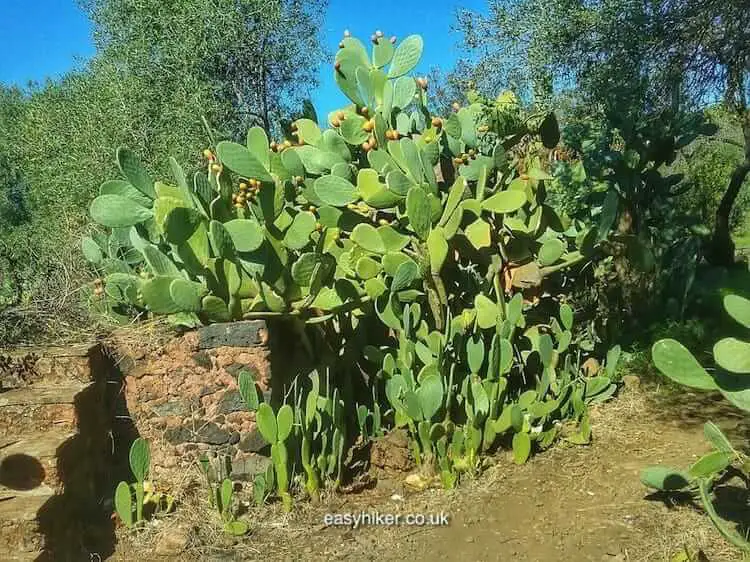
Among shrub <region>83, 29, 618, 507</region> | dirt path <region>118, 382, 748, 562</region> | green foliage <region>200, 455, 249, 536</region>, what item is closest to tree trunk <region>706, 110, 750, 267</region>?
shrub <region>83, 29, 618, 507</region>

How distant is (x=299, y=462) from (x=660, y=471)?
185 cm

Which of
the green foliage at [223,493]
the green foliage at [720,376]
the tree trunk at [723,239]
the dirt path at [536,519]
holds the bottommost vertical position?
the dirt path at [536,519]

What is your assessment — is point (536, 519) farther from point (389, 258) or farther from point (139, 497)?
point (139, 497)

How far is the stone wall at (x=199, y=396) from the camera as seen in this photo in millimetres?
4391

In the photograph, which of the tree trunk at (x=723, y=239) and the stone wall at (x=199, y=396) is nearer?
the stone wall at (x=199, y=396)

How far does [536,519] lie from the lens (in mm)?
3865

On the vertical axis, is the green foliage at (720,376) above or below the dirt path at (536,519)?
above

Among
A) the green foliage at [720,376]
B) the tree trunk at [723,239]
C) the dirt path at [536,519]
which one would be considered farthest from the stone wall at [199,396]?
the tree trunk at [723,239]

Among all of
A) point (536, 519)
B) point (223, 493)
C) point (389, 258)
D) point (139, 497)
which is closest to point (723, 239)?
point (389, 258)

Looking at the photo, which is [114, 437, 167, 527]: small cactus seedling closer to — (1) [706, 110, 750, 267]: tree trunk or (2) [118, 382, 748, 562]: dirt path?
(2) [118, 382, 748, 562]: dirt path

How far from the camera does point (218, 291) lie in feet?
14.2

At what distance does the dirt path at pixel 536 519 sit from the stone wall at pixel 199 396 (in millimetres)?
538

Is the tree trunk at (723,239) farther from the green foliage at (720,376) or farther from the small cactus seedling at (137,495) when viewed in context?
the small cactus seedling at (137,495)

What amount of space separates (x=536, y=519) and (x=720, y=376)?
1.28 m
